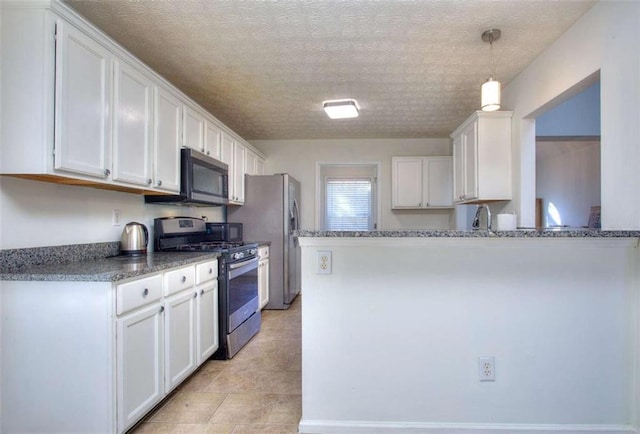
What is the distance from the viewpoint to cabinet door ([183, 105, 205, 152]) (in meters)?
2.75

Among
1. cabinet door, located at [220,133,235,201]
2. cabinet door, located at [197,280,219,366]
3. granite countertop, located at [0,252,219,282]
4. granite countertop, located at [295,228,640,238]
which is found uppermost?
cabinet door, located at [220,133,235,201]

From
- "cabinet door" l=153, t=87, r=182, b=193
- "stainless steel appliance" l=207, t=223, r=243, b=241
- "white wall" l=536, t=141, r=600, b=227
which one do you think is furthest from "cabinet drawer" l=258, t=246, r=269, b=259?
"white wall" l=536, t=141, r=600, b=227

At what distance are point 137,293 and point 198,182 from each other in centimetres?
140

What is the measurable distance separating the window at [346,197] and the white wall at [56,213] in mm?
4259

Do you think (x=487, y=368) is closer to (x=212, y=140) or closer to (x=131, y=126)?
(x=131, y=126)

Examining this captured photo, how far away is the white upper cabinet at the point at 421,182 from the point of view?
4.67 metres

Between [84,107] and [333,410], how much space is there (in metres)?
2.08

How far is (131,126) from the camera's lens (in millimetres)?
2076

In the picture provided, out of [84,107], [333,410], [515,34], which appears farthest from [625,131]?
[84,107]

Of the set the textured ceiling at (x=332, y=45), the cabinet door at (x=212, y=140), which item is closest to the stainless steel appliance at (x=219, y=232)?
the cabinet door at (x=212, y=140)

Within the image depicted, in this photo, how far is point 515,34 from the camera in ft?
7.22

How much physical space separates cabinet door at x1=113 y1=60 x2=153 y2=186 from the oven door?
3.37 ft

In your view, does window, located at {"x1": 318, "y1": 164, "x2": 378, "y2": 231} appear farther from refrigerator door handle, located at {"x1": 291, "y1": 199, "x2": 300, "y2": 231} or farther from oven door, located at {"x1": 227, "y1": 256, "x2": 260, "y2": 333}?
oven door, located at {"x1": 227, "y1": 256, "x2": 260, "y2": 333}

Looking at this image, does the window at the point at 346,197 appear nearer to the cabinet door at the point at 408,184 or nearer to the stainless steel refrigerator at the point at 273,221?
the cabinet door at the point at 408,184
